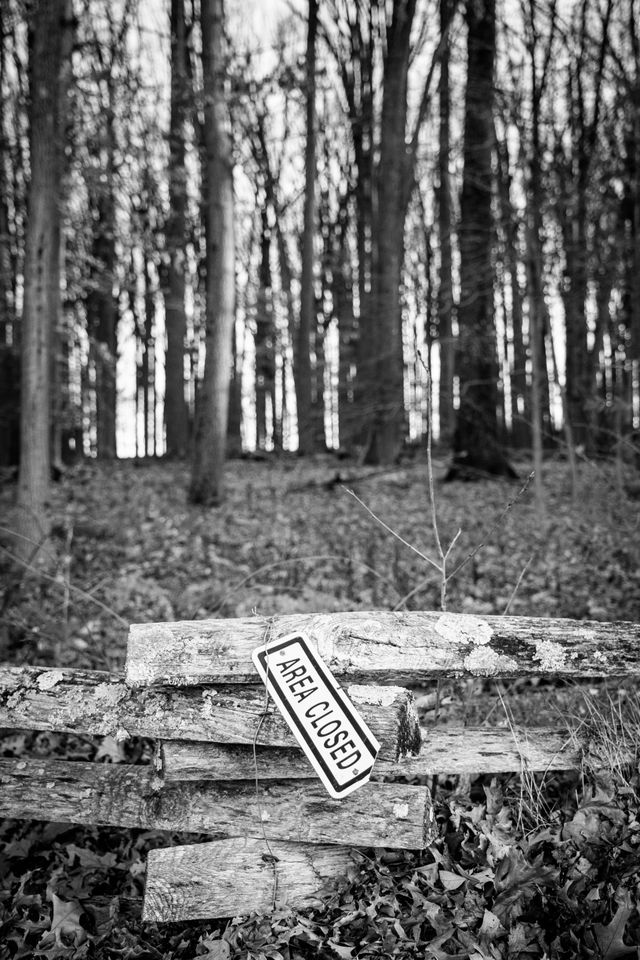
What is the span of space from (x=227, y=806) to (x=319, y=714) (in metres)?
0.66

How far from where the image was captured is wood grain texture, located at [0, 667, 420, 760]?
216 centimetres

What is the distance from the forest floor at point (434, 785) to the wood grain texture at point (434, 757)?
14cm

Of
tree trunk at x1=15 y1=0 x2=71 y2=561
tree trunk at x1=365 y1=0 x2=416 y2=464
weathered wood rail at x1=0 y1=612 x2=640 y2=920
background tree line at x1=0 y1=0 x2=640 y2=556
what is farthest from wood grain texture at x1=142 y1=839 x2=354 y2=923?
tree trunk at x1=365 y1=0 x2=416 y2=464

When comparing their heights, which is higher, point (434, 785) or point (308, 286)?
point (308, 286)

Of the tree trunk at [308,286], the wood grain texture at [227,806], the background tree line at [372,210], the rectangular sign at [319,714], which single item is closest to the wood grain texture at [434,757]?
the wood grain texture at [227,806]

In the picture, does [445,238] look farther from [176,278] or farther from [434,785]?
[434,785]

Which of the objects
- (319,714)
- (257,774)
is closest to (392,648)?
(319,714)

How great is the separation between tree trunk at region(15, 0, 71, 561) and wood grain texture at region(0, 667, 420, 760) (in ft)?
14.8

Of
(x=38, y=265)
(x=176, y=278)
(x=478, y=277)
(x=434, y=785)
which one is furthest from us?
(x=176, y=278)

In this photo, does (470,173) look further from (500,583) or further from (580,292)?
(500,583)

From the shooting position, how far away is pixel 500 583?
5859mm

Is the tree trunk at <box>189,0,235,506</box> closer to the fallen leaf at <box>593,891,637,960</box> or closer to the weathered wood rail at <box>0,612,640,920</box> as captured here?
the weathered wood rail at <box>0,612,640,920</box>

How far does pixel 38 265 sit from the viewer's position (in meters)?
6.62

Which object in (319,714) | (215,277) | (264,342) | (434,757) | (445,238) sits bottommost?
(434,757)
